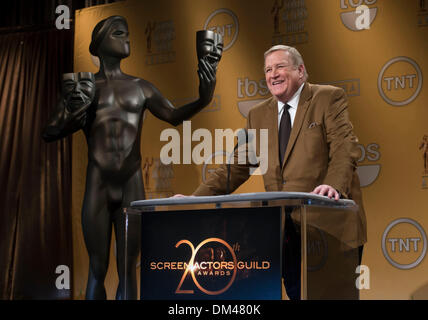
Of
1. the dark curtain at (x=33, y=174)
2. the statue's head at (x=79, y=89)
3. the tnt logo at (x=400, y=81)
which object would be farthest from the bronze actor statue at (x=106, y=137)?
the dark curtain at (x=33, y=174)

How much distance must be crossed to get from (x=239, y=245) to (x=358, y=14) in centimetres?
234

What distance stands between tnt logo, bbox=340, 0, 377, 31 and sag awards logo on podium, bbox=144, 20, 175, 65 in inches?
52.1

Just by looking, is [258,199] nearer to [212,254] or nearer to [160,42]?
[212,254]

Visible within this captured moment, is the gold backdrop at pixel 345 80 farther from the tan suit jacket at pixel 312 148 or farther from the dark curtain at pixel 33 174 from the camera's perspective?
Answer: the tan suit jacket at pixel 312 148

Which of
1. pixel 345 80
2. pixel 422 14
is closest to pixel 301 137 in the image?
pixel 345 80

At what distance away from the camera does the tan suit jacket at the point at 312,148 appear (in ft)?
7.97

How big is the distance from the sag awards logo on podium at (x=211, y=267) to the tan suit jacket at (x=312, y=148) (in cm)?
59

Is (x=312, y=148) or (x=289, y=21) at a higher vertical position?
(x=289, y=21)

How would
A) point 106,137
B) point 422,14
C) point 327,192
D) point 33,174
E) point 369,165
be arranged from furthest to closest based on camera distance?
1. point 33,174
2. point 369,165
3. point 422,14
4. point 106,137
5. point 327,192

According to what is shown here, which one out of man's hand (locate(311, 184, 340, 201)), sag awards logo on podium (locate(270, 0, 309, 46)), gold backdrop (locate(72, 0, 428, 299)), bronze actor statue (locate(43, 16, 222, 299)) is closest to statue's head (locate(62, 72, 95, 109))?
bronze actor statue (locate(43, 16, 222, 299))

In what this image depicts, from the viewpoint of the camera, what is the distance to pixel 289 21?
12.9 ft

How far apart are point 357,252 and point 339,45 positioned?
1898mm
